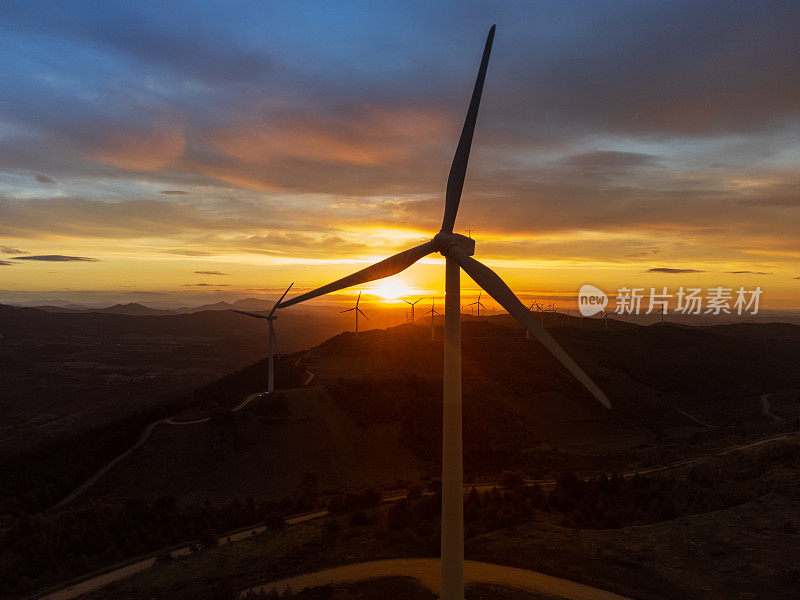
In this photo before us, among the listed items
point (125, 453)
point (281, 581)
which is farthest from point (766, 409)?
point (125, 453)

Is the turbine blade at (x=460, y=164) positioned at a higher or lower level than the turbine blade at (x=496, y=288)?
higher

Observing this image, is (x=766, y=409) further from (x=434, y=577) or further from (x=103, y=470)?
(x=103, y=470)

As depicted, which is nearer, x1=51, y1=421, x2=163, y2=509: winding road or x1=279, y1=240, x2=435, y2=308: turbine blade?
x1=279, y1=240, x2=435, y2=308: turbine blade

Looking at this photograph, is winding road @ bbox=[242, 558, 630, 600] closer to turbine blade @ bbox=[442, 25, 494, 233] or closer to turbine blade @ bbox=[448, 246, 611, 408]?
turbine blade @ bbox=[448, 246, 611, 408]

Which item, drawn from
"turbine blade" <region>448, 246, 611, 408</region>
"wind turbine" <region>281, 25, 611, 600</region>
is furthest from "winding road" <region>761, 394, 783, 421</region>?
"wind turbine" <region>281, 25, 611, 600</region>

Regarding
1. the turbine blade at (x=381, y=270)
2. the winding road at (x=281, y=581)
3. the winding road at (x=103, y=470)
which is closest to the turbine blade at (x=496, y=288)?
the turbine blade at (x=381, y=270)

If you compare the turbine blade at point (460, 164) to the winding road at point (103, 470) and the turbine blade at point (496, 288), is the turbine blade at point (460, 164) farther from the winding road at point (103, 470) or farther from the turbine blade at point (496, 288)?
the winding road at point (103, 470)

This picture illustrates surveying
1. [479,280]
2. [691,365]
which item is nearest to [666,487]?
[479,280]
